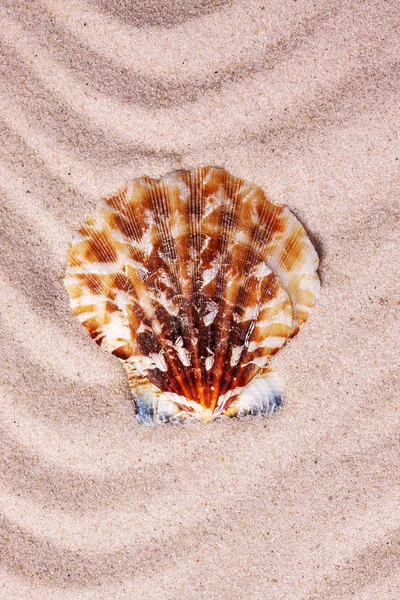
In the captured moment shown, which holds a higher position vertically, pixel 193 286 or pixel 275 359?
pixel 193 286

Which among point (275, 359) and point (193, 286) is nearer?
point (193, 286)

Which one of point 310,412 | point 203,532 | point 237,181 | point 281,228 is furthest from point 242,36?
point 203,532

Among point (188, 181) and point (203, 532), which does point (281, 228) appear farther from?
point (203, 532)

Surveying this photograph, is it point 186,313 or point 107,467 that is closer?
point 186,313

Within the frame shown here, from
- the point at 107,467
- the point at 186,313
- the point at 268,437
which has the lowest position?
the point at 107,467
